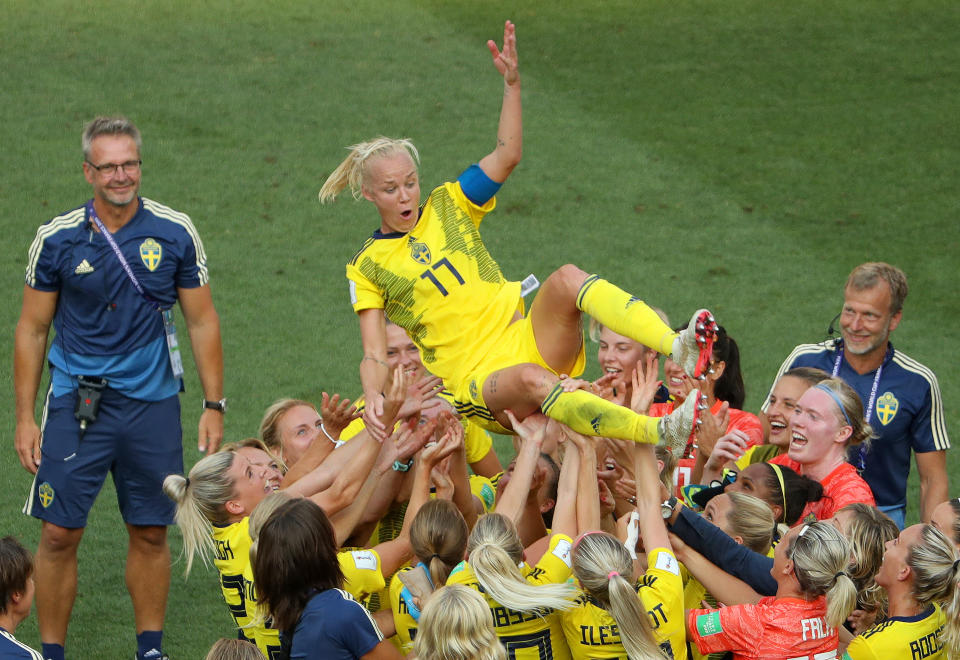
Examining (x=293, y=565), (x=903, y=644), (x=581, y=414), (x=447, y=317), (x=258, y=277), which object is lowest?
(x=903, y=644)

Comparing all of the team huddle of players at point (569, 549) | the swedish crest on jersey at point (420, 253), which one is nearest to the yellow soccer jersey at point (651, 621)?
the team huddle of players at point (569, 549)

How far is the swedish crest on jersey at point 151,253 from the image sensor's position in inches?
224

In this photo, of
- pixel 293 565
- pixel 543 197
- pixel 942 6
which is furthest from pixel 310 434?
pixel 942 6

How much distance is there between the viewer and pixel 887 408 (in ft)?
19.8

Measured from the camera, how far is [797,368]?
5.80 m

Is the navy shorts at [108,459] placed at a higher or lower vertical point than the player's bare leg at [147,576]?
higher

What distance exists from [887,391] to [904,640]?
6.78ft

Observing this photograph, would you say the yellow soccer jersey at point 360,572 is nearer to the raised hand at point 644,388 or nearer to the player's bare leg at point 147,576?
the raised hand at point 644,388

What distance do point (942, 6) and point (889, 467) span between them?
974 centimetres

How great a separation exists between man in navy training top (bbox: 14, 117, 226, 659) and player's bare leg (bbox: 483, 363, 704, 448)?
4.39 feet

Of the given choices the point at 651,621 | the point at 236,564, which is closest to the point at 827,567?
the point at 651,621

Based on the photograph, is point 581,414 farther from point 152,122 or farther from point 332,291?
point 152,122

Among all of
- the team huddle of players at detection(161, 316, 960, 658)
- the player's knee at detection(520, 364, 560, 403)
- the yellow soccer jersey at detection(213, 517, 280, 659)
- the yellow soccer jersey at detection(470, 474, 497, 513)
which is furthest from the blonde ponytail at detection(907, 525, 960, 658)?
the yellow soccer jersey at detection(213, 517, 280, 659)

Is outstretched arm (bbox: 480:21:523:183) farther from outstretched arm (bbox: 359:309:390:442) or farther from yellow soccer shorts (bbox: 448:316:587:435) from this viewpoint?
outstretched arm (bbox: 359:309:390:442)
